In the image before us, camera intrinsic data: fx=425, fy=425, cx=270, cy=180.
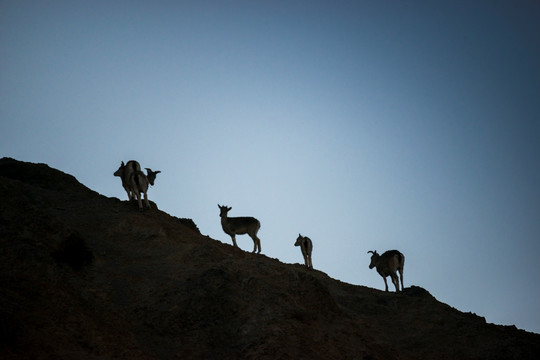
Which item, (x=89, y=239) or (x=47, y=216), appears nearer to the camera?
(x=47, y=216)

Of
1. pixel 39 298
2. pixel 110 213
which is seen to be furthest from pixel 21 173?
pixel 39 298

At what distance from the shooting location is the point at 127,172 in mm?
21328

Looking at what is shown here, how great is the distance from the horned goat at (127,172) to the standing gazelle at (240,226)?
18.9 feet

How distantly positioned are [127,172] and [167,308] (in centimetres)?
1038

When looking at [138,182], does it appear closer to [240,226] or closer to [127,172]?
[127,172]

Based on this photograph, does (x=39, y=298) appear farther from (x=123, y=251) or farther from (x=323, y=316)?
(x=323, y=316)

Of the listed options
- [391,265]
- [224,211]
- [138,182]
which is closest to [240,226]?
[224,211]

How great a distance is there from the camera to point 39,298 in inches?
436

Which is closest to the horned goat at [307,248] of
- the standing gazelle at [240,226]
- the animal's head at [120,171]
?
the standing gazelle at [240,226]

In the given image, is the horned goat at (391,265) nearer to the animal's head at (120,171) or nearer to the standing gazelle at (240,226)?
the standing gazelle at (240,226)

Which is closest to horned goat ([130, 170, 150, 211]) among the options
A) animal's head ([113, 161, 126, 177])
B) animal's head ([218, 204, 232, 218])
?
animal's head ([113, 161, 126, 177])

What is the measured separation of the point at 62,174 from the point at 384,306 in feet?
64.5

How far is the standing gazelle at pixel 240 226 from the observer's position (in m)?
25.5

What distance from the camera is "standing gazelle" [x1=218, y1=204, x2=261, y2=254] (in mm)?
25484
